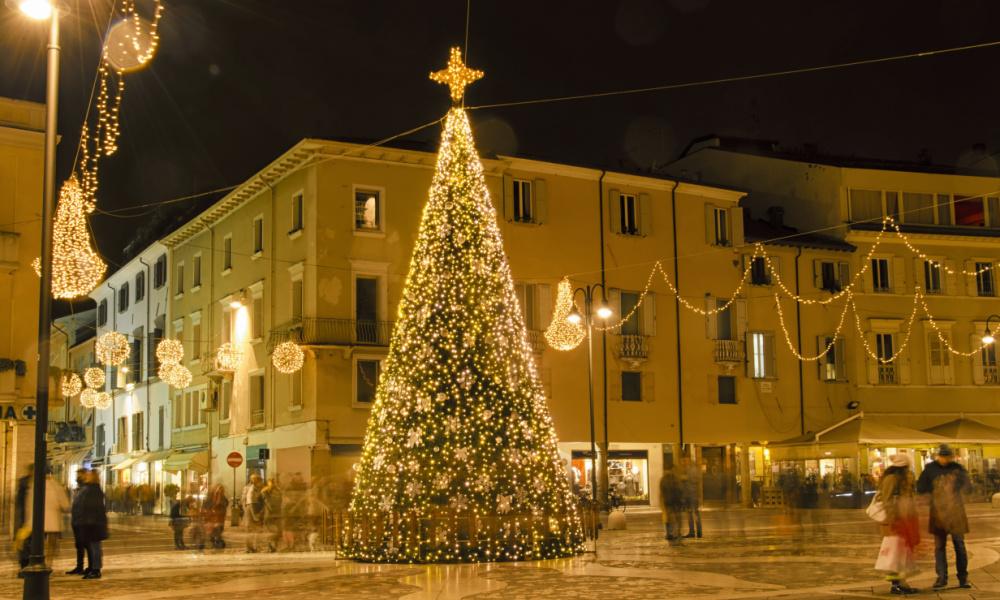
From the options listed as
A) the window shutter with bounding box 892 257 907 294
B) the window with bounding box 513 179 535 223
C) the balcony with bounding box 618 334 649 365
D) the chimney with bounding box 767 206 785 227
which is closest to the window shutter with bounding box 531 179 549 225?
the window with bounding box 513 179 535 223

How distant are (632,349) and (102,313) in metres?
32.1

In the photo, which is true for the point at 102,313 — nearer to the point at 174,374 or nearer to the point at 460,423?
the point at 174,374

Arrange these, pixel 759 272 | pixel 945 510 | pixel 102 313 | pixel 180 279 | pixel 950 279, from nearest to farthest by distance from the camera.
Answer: pixel 945 510 → pixel 759 272 → pixel 950 279 → pixel 180 279 → pixel 102 313

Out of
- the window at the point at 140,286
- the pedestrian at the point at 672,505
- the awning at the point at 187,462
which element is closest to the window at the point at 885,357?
the awning at the point at 187,462

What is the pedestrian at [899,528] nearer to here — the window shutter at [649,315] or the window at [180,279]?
the window shutter at [649,315]

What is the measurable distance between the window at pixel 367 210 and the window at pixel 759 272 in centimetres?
1565

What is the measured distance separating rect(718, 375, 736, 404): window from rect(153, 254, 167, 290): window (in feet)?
80.3

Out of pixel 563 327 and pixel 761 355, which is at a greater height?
pixel 563 327

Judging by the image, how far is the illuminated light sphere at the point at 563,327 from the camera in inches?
1500

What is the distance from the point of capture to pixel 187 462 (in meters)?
47.7

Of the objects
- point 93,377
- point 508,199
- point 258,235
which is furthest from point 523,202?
point 93,377

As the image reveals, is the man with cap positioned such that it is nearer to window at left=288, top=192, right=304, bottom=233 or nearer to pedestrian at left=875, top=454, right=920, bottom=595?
pedestrian at left=875, top=454, right=920, bottom=595

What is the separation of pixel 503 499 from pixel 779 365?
31350 millimetres

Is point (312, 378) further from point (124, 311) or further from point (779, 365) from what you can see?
point (124, 311)
